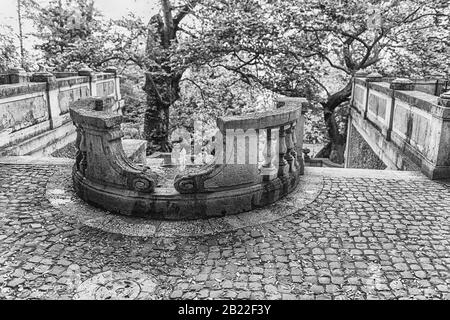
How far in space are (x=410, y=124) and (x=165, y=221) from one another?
5.46 m

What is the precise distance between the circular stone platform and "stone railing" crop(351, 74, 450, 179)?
236cm

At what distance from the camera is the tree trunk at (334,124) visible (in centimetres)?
1583

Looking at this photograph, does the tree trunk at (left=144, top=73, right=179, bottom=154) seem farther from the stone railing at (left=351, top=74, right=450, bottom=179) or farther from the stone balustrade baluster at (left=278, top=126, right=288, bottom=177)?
the stone balustrade baluster at (left=278, top=126, right=288, bottom=177)

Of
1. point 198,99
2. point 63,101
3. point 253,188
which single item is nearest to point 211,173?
point 253,188

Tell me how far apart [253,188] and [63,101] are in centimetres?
796

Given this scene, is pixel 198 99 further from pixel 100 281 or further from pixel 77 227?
pixel 100 281

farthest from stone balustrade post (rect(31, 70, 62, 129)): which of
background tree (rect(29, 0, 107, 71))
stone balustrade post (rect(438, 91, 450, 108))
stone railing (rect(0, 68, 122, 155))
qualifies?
stone balustrade post (rect(438, 91, 450, 108))

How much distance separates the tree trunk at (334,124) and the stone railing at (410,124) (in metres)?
3.91

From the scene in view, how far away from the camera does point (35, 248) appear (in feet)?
14.5

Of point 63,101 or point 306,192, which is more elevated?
point 63,101

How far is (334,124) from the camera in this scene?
16.7 metres

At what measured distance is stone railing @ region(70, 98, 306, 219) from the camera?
16.8ft
